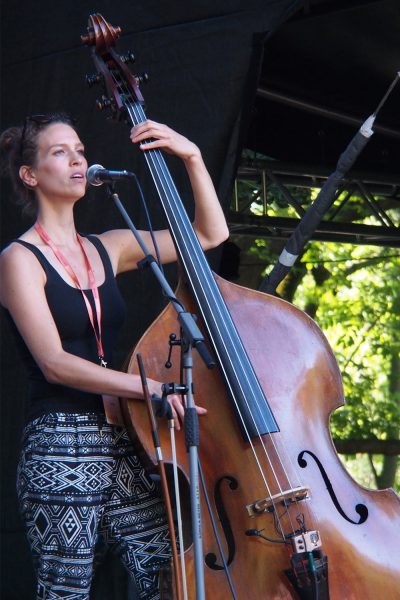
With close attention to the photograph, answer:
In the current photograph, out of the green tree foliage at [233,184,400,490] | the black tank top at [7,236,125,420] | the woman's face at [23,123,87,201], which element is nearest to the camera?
the black tank top at [7,236,125,420]

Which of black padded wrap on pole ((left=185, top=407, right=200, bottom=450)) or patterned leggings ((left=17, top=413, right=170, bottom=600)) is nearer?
black padded wrap on pole ((left=185, top=407, right=200, bottom=450))

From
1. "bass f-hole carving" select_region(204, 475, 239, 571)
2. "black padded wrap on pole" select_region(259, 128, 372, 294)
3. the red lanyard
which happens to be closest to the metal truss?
"black padded wrap on pole" select_region(259, 128, 372, 294)

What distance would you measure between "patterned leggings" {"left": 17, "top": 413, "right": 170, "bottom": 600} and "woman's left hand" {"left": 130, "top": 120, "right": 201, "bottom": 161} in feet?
2.42

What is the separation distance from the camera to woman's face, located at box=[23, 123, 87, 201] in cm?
262

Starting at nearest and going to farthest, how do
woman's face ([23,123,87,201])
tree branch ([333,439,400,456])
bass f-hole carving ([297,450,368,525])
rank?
bass f-hole carving ([297,450,368,525])
woman's face ([23,123,87,201])
tree branch ([333,439,400,456])

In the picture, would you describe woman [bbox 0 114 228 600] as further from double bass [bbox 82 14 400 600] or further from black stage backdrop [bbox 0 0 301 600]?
black stage backdrop [bbox 0 0 301 600]

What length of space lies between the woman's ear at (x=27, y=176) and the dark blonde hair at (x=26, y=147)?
11 millimetres

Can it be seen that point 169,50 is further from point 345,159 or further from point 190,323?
point 190,323

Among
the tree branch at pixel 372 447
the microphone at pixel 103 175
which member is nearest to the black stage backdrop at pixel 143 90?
the microphone at pixel 103 175

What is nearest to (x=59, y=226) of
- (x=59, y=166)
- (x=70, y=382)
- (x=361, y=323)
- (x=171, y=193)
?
(x=59, y=166)

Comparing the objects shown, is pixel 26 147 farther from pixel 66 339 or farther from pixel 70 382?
pixel 70 382

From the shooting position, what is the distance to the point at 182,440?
236 centimetres

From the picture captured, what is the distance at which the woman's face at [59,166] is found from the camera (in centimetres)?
262

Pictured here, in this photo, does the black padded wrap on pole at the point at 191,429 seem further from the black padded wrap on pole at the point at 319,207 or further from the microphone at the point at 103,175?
the black padded wrap on pole at the point at 319,207
